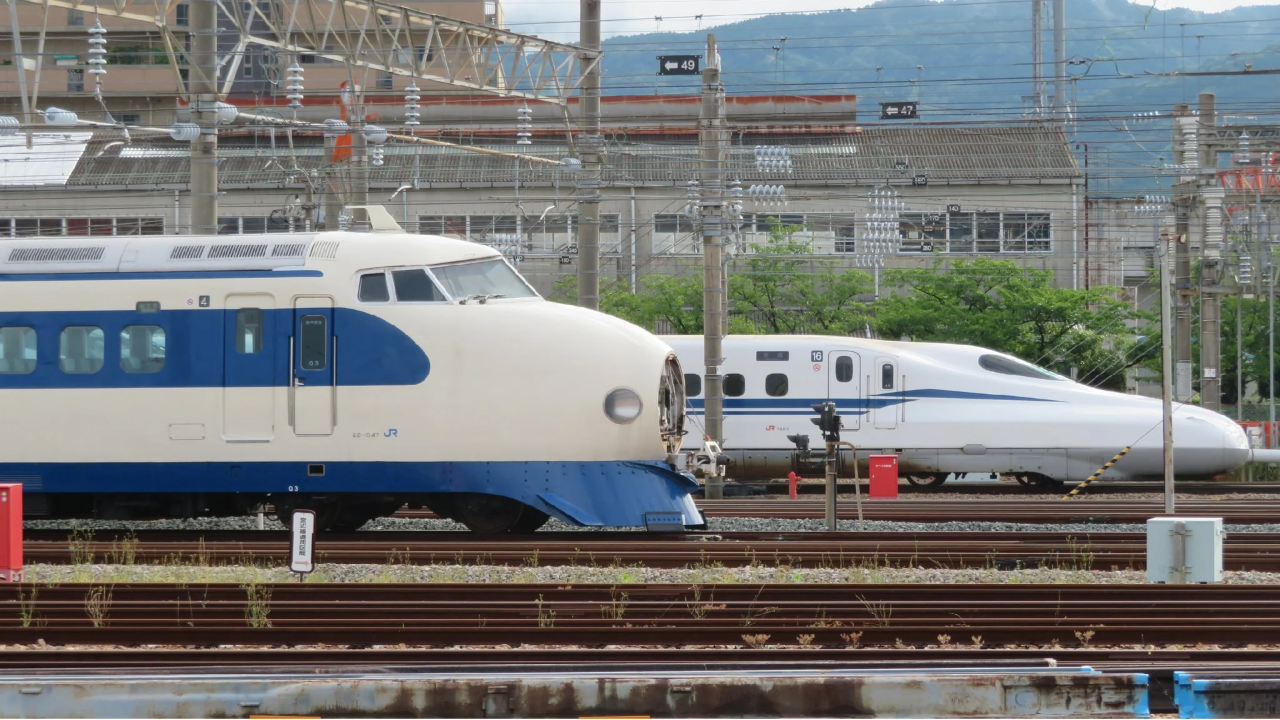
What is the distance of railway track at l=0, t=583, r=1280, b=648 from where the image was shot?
10008 mm

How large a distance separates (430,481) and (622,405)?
2243mm

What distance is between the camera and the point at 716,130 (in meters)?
21.8

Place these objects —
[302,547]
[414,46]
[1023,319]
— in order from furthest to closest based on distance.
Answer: [1023,319] → [414,46] → [302,547]

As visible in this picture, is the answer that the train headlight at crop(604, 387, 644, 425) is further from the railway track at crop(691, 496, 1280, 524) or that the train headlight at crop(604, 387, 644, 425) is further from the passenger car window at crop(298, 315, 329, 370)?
the railway track at crop(691, 496, 1280, 524)

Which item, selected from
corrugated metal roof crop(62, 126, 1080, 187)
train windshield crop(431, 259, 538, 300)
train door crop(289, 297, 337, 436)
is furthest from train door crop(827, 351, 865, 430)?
corrugated metal roof crop(62, 126, 1080, 187)

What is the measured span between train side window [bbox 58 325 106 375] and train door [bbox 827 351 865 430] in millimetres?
12612

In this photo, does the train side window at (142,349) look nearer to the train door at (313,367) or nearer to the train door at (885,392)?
the train door at (313,367)

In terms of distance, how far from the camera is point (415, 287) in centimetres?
1527

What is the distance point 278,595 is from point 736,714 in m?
5.19

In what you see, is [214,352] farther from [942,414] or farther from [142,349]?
[942,414]

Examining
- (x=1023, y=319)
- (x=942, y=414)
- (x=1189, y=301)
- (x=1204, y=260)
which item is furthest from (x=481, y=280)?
(x=1023, y=319)

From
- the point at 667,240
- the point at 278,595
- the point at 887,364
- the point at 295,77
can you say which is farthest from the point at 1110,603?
the point at 667,240

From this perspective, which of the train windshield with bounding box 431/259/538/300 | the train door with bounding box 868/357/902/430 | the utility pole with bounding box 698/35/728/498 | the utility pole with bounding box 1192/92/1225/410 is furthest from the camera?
the utility pole with bounding box 1192/92/1225/410

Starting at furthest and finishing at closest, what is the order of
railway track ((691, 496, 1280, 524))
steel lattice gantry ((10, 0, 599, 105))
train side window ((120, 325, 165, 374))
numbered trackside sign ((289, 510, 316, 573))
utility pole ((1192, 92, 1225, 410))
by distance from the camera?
1. utility pole ((1192, 92, 1225, 410))
2. steel lattice gantry ((10, 0, 599, 105))
3. railway track ((691, 496, 1280, 524))
4. train side window ((120, 325, 165, 374))
5. numbered trackside sign ((289, 510, 316, 573))
